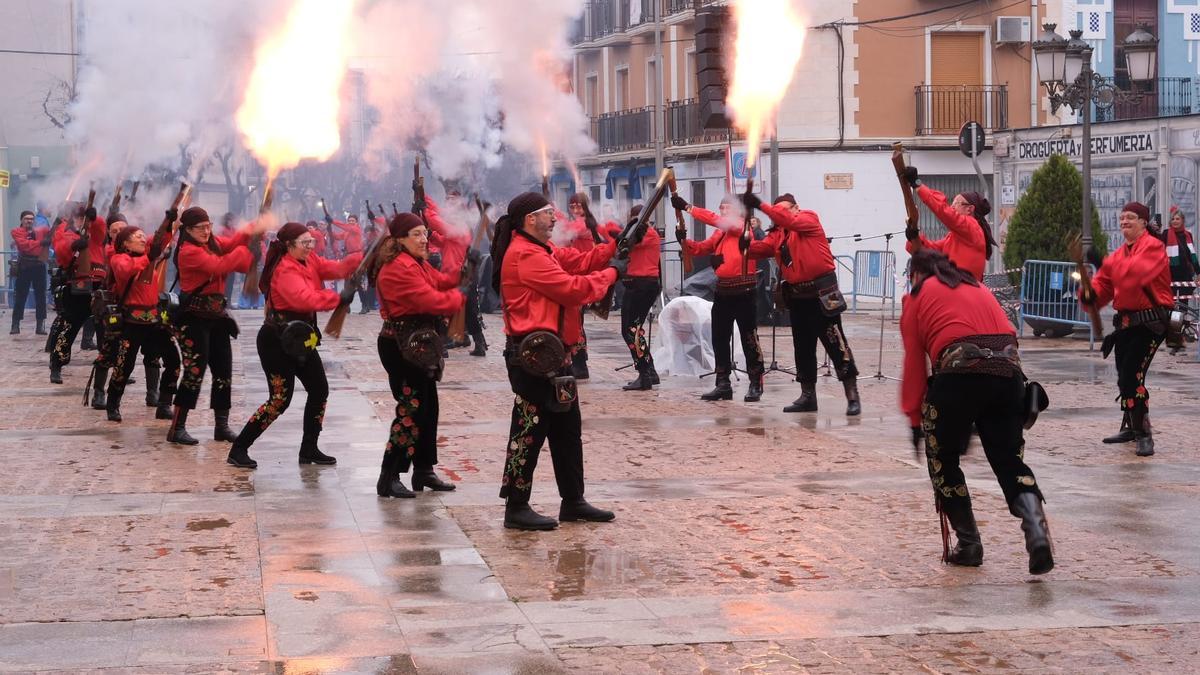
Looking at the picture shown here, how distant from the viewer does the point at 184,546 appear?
8688 mm

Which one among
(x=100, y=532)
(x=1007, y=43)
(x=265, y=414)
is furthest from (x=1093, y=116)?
(x=100, y=532)

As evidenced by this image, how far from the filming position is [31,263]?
2714cm

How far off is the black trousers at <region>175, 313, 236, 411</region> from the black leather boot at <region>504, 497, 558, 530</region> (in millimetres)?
3998

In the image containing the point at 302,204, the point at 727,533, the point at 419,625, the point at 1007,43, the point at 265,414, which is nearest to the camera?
the point at 419,625

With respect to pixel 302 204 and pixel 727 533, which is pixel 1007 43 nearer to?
pixel 302 204

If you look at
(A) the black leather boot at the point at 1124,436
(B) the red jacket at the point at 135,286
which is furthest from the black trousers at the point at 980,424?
(B) the red jacket at the point at 135,286

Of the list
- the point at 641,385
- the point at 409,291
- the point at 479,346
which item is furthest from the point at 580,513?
the point at 479,346

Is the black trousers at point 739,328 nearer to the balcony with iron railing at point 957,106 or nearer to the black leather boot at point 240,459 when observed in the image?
the black leather boot at point 240,459

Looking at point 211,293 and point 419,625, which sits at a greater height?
point 211,293

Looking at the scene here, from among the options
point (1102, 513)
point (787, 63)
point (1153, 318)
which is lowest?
point (1102, 513)

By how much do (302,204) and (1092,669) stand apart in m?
46.4

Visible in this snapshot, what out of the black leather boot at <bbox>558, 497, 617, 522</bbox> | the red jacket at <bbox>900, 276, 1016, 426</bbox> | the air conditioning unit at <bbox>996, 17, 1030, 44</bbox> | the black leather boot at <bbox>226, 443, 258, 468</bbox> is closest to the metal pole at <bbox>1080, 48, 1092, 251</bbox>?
the black leather boot at <bbox>226, 443, 258, 468</bbox>

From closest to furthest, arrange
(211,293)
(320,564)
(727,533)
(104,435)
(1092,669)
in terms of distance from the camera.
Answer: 1. (1092,669)
2. (320,564)
3. (727,533)
4. (211,293)
5. (104,435)

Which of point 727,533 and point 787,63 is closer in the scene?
point 727,533
